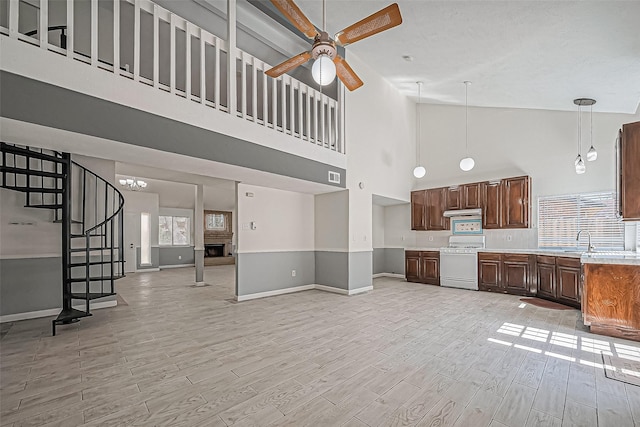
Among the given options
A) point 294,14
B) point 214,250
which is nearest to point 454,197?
point 294,14

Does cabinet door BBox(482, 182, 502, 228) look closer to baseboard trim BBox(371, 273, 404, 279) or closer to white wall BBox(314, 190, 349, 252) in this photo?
baseboard trim BBox(371, 273, 404, 279)

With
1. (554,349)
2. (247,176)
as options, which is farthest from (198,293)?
(554,349)

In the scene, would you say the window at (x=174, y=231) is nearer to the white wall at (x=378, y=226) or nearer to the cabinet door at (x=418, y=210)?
the white wall at (x=378, y=226)

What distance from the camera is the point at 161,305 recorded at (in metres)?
5.23

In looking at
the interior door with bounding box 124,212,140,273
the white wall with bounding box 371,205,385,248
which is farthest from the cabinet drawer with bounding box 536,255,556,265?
the interior door with bounding box 124,212,140,273

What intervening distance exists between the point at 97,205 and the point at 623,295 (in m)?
7.38

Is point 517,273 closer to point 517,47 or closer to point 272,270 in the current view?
point 517,47

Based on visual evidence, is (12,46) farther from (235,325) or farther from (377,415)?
(377,415)

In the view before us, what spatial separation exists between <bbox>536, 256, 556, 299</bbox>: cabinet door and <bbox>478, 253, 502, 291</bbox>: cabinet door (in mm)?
668

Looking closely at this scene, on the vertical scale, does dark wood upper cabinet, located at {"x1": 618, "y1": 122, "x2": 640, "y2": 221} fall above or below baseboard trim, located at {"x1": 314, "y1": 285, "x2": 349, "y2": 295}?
above

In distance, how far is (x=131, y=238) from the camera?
10.0 metres

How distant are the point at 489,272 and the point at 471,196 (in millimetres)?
1710

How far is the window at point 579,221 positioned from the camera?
532cm

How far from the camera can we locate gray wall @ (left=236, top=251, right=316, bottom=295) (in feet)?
18.0
